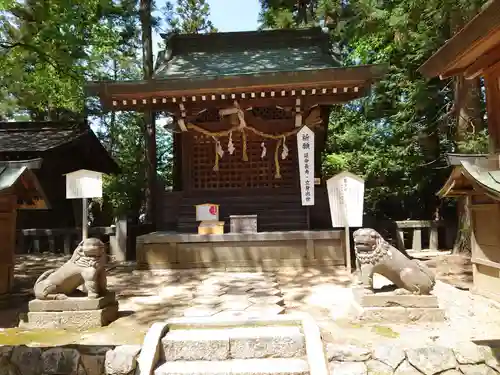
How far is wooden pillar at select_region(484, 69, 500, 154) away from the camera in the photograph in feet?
20.8

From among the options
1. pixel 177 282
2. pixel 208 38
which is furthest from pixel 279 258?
pixel 208 38

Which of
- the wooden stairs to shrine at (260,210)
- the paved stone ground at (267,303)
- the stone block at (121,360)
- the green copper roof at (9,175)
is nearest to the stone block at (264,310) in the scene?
the paved stone ground at (267,303)

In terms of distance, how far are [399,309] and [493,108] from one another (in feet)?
13.1

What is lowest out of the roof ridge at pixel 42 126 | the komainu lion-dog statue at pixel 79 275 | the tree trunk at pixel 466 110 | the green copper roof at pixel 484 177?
the komainu lion-dog statue at pixel 79 275

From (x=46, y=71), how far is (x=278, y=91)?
7431 mm

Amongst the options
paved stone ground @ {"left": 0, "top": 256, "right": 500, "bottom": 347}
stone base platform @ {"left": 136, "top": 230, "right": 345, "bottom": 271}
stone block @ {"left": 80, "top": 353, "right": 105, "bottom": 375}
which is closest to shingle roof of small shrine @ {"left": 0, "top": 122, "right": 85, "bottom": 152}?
paved stone ground @ {"left": 0, "top": 256, "right": 500, "bottom": 347}

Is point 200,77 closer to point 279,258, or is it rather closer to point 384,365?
point 279,258

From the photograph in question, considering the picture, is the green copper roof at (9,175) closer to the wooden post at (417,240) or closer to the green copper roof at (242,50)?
the green copper roof at (242,50)

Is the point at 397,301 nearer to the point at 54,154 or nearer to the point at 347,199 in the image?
the point at 347,199

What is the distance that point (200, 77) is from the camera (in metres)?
8.80

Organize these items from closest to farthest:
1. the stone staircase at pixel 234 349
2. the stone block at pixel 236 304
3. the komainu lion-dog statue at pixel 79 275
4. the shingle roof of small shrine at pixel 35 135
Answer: the stone staircase at pixel 234 349
the komainu lion-dog statue at pixel 79 275
the stone block at pixel 236 304
the shingle roof of small shrine at pixel 35 135

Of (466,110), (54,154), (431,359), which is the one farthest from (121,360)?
(54,154)

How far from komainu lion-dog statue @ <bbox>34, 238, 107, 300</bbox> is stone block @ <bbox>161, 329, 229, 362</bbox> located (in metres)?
1.54

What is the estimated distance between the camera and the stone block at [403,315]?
482cm
